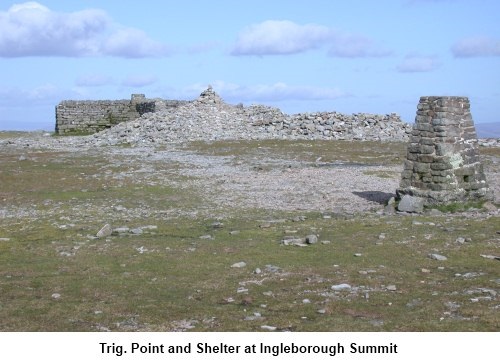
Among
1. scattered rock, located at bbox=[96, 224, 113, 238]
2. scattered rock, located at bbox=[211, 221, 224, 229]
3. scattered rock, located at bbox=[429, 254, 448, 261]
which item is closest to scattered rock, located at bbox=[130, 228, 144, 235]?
scattered rock, located at bbox=[96, 224, 113, 238]

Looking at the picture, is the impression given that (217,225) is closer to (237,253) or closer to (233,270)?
(237,253)

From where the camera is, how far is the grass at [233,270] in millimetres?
10039

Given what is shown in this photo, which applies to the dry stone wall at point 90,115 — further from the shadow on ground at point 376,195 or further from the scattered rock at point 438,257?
the scattered rock at point 438,257

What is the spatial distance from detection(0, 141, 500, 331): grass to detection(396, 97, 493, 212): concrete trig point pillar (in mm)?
1283

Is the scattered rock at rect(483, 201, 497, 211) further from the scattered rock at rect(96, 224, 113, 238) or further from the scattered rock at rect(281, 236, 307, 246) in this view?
the scattered rock at rect(96, 224, 113, 238)

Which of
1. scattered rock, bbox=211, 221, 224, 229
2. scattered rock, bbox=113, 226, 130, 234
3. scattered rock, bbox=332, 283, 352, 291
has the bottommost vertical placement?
scattered rock, bbox=211, 221, 224, 229

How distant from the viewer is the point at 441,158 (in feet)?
64.4

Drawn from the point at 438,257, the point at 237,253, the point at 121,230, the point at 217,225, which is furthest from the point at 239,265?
the point at 121,230

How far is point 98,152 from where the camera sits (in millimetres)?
38656

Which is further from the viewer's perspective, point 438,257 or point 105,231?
point 105,231

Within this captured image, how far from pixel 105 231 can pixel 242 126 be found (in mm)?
32403

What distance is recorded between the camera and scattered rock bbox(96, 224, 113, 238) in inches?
652

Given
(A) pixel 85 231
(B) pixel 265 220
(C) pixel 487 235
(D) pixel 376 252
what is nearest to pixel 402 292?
(D) pixel 376 252

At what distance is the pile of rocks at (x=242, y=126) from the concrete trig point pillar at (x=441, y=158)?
25493mm
